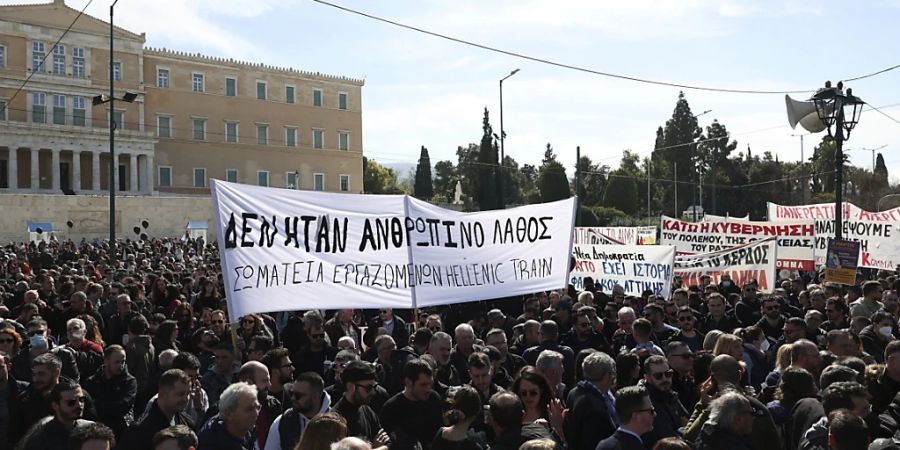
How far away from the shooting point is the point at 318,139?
246ft

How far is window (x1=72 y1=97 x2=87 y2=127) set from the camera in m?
62.4

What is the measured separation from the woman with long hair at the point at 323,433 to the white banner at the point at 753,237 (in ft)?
42.7

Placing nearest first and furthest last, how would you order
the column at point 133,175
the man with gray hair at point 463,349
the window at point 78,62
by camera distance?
the man with gray hair at point 463,349, the window at point 78,62, the column at point 133,175

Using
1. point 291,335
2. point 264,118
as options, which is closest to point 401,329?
point 291,335

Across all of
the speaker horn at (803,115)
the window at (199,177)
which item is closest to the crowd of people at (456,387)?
the speaker horn at (803,115)

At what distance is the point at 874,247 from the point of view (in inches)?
669

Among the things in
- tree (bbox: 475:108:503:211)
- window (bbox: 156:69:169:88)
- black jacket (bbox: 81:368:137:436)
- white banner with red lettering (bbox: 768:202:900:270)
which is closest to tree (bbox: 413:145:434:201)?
tree (bbox: 475:108:503:211)

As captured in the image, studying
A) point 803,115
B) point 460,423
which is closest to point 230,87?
point 803,115

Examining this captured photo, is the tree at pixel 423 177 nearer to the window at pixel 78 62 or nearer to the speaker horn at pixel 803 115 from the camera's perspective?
the window at pixel 78 62

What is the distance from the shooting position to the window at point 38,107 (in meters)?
60.9

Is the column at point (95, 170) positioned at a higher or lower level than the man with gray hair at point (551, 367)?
higher

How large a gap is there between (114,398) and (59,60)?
62111 millimetres

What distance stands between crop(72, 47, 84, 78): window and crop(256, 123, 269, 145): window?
564 inches

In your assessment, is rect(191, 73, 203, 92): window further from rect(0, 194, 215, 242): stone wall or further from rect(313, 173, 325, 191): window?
rect(0, 194, 215, 242): stone wall
